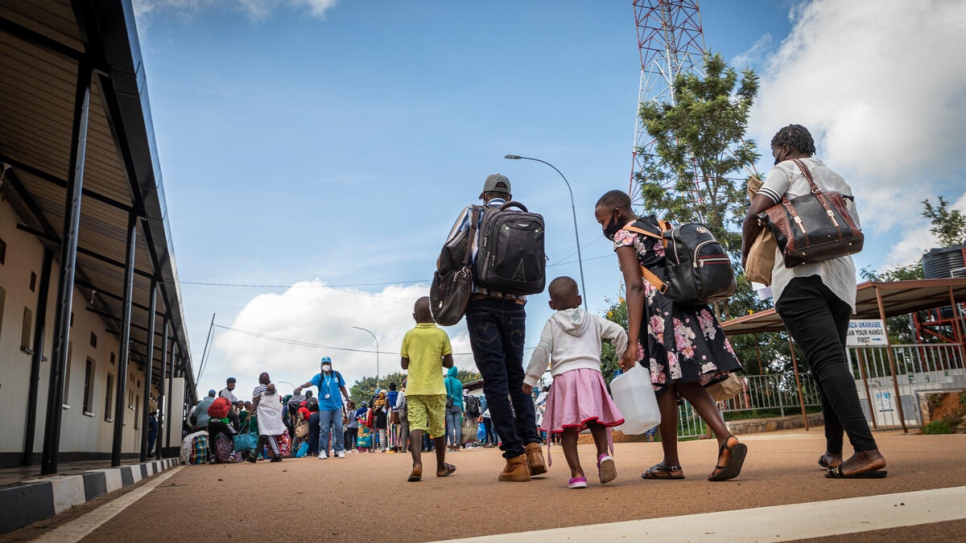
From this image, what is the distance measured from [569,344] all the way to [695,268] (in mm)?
921

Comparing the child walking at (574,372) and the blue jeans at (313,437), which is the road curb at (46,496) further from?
the blue jeans at (313,437)

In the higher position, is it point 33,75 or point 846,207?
point 33,75

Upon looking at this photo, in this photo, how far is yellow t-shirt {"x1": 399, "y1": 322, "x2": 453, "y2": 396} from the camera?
6082mm

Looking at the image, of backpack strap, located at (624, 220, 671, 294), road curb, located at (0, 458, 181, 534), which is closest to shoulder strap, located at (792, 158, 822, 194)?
backpack strap, located at (624, 220, 671, 294)

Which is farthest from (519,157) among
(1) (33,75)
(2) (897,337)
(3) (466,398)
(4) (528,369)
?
(4) (528,369)

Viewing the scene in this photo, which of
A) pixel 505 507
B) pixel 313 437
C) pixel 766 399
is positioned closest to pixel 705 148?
pixel 766 399

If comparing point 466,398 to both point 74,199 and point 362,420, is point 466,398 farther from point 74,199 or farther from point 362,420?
point 74,199

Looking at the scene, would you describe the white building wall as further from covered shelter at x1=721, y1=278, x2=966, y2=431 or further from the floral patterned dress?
covered shelter at x1=721, y1=278, x2=966, y2=431

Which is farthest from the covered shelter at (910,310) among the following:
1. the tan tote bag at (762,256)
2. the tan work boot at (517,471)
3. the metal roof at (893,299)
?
the tan work boot at (517,471)

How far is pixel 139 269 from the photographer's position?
39.2ft

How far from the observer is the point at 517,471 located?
490 centimetres

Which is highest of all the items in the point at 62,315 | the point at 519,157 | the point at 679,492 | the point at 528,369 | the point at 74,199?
the point at 519,157

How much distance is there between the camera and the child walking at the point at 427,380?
5.97m

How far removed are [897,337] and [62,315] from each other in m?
24.3
